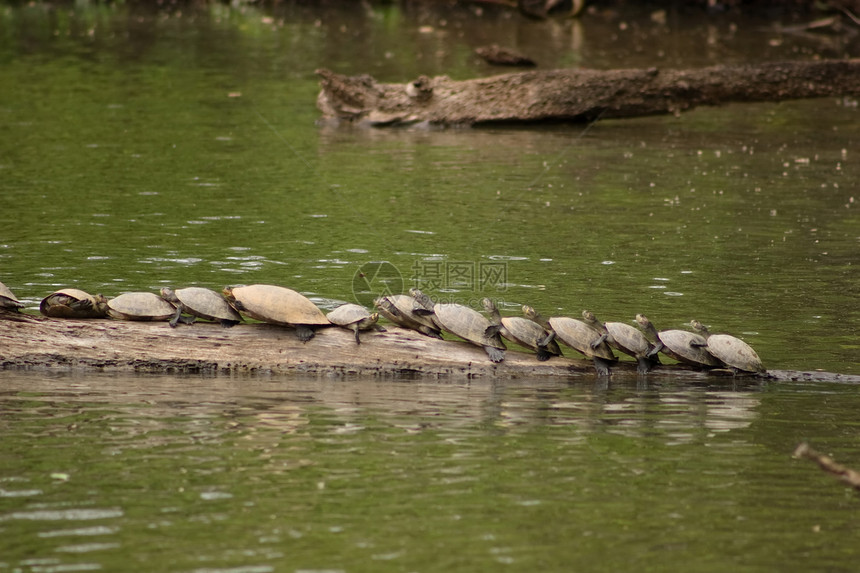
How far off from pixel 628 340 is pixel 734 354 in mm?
713

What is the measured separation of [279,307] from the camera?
7375 millimetres

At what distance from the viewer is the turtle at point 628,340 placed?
750 centimetres

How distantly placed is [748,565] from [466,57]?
24357 millimetres

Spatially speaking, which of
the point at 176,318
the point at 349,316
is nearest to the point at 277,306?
the point at 349,316

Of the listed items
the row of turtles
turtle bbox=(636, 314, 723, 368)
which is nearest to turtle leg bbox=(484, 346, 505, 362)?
the row of turtles

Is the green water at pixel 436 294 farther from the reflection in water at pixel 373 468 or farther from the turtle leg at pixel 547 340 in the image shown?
the turtle leg at pixel 547 340

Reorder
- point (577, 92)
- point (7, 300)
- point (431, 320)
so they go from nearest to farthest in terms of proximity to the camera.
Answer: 1. point (7, 300)
2. point (431, 320)
3. point (577, 92)

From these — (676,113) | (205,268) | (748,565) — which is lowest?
(748,565)

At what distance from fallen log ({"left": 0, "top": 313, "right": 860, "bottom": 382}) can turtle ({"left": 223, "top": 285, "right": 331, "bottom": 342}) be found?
0.17 metres

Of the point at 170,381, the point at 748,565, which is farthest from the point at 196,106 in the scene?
the point at 748,565

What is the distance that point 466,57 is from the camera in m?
28.2

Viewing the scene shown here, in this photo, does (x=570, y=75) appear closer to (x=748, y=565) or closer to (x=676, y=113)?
(x=676, y=113)

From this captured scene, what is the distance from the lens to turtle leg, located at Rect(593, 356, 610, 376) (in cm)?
764

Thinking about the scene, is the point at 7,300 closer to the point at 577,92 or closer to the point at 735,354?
the point at 735,354
